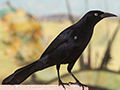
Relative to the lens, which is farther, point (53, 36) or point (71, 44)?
point (53, 36)

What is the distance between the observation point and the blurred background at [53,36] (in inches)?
53.2

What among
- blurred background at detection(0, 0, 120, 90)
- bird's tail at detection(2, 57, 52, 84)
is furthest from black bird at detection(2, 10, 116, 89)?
blurred background at detection(0, 0, 120, 90)

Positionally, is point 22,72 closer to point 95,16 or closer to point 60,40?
point 60,40

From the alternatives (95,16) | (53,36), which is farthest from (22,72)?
(53,36)

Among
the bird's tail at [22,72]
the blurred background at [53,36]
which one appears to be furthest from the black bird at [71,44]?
the blurred background at [53,36]

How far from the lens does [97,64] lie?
137 centimetres

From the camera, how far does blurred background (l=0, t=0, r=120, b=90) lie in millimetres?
1352

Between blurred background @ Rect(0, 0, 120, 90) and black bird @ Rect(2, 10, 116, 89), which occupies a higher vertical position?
black bird @ Rect(2, 10, 116, 89)

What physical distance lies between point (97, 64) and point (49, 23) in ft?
1.16

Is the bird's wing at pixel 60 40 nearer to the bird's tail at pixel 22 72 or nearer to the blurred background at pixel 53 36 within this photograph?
the bird's tail at pixel 22 72

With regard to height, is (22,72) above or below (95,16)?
below

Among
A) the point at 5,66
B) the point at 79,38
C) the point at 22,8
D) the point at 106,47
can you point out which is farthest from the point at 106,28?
the point at 79,38

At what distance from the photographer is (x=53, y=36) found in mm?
1363

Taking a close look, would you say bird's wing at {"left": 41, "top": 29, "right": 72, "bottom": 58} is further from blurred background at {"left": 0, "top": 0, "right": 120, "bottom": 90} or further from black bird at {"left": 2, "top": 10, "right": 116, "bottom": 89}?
blurred background at {"left": 0, "top": 0, "right": 120, "bottom": 90}
